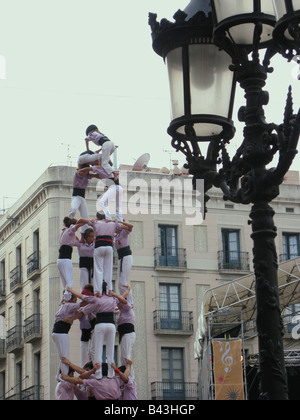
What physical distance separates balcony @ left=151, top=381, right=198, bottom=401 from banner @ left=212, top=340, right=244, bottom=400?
10.5 meters

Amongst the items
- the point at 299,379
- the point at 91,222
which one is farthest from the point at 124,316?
the point at 299,379

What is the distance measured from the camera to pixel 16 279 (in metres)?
44.1

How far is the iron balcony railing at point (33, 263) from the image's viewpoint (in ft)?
138

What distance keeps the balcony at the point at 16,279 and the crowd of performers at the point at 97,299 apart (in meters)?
24.3

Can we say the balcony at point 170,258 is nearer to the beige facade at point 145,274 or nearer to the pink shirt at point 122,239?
the beige facade at point 145,274

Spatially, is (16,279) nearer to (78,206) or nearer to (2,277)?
(2,277)

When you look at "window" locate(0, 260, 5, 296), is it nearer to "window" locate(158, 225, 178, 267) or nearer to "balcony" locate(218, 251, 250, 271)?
"window" locate(158, 225, 178, 267)

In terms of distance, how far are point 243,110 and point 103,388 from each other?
11535mm

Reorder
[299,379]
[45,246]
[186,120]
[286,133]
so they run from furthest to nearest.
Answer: [45,246] → [299,379] → [186,120] → [286,133]

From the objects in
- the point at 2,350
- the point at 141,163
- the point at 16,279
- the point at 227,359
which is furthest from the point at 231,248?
the point at 227,359

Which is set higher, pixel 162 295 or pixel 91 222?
pixel 162 295

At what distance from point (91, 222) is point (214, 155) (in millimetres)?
10834
